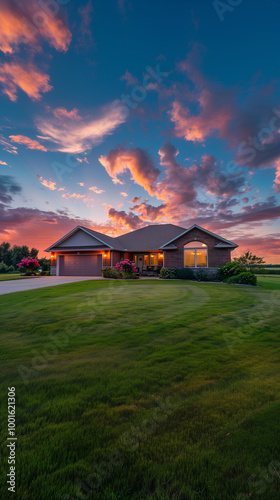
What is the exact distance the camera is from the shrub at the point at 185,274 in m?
22.1

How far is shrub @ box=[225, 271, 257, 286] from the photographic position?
17.1 metres

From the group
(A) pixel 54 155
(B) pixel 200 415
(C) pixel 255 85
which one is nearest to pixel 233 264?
(C) pixel 255 85

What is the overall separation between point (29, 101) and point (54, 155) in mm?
5370

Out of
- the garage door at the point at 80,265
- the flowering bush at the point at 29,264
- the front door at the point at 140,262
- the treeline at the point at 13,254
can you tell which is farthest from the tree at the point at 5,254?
the front door at the point at 140,262

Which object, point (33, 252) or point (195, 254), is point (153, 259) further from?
point (33, 252)

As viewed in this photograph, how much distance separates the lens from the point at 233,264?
776 inches

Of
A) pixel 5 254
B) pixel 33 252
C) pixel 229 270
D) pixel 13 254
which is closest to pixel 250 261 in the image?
pixel 229 270

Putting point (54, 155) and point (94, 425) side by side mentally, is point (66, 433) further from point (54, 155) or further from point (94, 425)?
point (54, 155)

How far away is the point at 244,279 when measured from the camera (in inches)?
687

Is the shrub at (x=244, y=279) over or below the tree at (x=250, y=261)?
below

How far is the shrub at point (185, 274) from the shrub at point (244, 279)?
4474 mm

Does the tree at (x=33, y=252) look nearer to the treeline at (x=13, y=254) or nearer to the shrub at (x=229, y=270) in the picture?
the treeline at (x=13, y=254)

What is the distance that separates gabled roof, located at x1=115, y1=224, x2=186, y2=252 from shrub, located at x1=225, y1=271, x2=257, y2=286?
11749 mm

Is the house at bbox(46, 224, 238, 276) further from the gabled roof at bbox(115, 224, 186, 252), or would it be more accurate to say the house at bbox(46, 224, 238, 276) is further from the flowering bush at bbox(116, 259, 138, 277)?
the flowering bush at bbox(116, 259, 138, 277)
